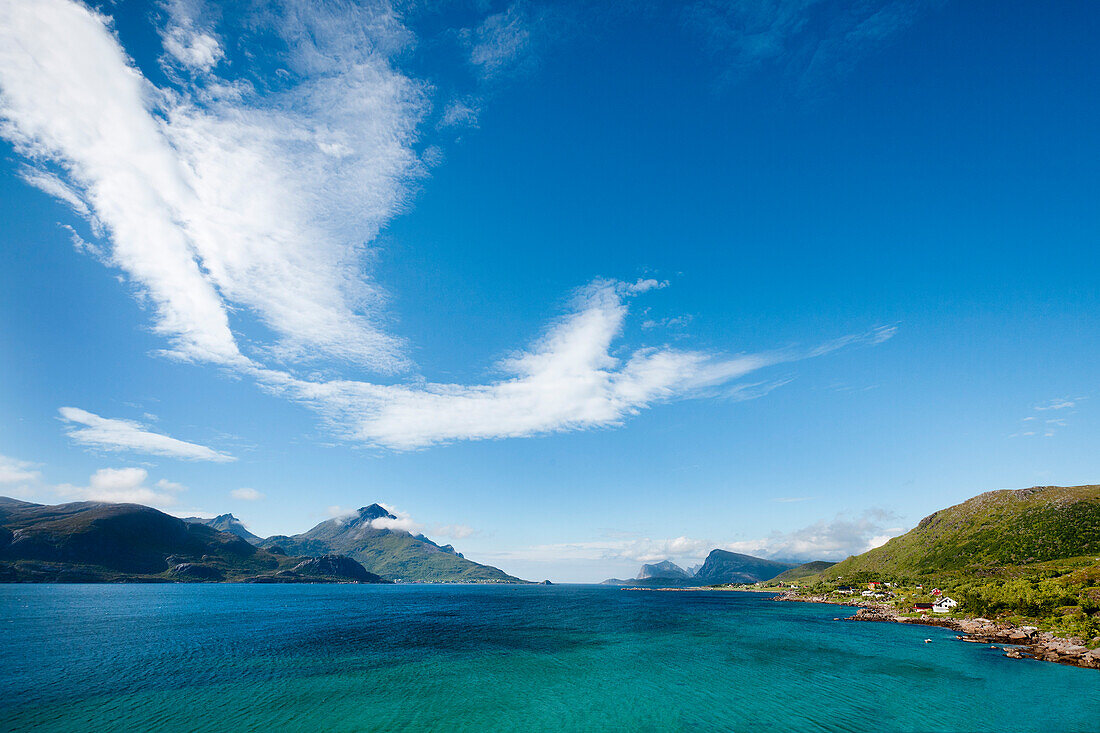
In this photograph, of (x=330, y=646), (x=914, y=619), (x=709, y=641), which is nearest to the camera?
(x=330, y=646)

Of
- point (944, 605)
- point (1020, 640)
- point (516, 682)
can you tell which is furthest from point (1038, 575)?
point (516, 682)

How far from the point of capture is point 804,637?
309ft

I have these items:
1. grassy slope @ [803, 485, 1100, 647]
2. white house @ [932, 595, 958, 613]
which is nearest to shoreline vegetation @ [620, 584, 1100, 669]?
grassy slope @ [803, 485, 1100, 647]

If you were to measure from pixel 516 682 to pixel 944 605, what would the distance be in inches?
5060

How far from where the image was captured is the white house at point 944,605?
369ft

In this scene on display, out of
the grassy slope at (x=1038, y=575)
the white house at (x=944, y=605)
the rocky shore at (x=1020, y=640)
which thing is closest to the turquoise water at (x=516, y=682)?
the rocky shore at (x=1020, y=640)

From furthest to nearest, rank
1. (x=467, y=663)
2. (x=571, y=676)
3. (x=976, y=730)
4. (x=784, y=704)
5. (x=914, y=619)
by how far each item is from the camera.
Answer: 1. (x=914, y=619)
2. (x=467, y=663)
3. (x=571, y=676)
4. (x=784, y=704)
5. (x=976, y=730)

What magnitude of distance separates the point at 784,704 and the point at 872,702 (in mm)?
10191

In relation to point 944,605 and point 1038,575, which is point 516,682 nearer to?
point 944,605

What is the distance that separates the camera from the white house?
11256cm

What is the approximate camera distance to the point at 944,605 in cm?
11488

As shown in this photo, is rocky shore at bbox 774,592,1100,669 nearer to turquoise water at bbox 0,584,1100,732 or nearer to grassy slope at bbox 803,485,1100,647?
grassy slope at bbox 803,485,1100,647

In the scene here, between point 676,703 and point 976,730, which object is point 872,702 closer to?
point 976,730

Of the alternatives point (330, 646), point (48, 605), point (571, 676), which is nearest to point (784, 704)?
point (571, 676)
